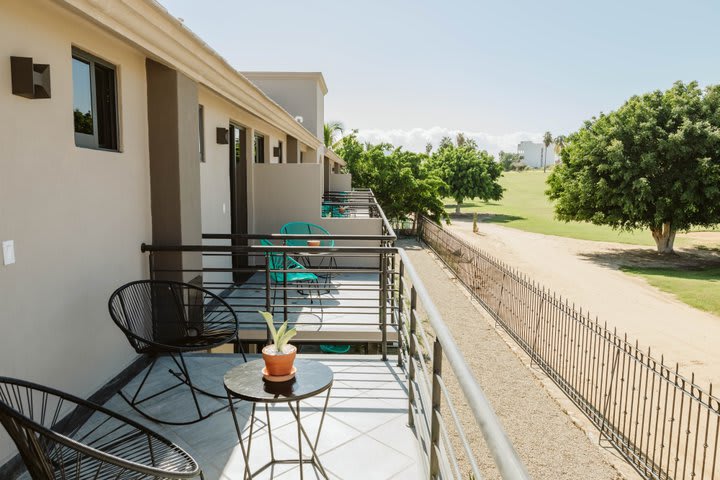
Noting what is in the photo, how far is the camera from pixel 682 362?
1109 centimetres

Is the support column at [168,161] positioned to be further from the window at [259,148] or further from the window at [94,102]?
the window at [259,148]

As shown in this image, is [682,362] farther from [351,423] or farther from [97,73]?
[97,73]

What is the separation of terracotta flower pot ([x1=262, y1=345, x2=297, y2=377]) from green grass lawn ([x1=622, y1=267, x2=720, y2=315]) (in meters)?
16.7

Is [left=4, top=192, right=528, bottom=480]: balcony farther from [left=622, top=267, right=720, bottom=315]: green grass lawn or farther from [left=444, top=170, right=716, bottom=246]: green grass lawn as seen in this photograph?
[left=444, top=170, right=716, bottom=246]: green grass lawn

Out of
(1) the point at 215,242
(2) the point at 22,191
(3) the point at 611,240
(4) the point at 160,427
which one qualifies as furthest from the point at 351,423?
(3) the point at 611,240

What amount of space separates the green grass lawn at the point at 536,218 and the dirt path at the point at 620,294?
86.4 inches

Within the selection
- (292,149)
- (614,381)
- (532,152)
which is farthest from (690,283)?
(532,152)

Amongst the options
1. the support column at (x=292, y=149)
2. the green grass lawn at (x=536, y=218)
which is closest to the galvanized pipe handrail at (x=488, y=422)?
the support column at (x=292, y=149)

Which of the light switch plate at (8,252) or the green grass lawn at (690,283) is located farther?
the green grass lawn at (690,283)

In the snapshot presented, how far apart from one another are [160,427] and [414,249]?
23079mm

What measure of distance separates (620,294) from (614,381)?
30.9ft

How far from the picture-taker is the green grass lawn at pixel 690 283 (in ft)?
54.9

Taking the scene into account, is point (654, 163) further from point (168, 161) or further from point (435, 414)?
point (435, 414)

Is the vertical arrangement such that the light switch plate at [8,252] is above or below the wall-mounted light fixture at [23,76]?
below
